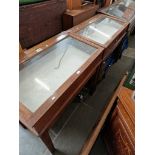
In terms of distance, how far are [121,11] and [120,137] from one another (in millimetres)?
2144

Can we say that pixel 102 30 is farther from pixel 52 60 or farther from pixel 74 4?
pixel 52 60

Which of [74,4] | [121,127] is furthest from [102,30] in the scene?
[121,127]

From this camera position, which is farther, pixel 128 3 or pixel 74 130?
pixel 128 3

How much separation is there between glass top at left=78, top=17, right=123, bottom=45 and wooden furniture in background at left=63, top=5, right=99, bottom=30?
0.16 meters

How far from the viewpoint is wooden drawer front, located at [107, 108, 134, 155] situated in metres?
0.79

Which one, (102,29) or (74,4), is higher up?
(74,4)

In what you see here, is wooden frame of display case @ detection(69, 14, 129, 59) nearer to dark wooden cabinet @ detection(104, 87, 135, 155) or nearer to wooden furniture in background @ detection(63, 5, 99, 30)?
wooden furniture in background @ detection(63, 5, 99, 30)

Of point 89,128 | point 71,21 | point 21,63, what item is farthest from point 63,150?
point 71,21

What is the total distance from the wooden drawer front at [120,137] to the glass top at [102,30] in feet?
2.68

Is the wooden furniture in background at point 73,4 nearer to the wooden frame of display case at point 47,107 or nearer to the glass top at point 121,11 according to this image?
the glass top at point 121,11

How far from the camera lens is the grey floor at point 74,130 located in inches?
49.6

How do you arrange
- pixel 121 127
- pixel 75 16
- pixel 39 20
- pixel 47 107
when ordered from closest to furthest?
pixel 47 107, pixel 121 127, pixel 39 20, pixel 75 16

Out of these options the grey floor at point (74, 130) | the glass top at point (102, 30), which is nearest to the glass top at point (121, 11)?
the glass top at point (102, 30)

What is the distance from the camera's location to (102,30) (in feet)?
5.55
